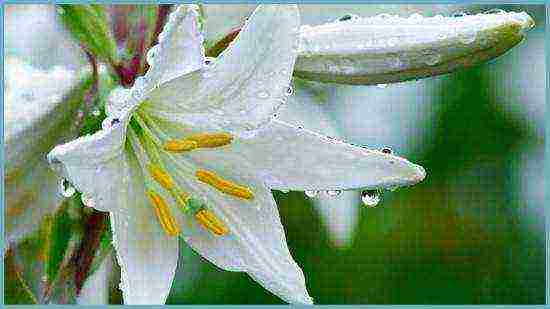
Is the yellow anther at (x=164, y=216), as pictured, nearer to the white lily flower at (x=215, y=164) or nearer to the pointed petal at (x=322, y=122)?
the white lily flower at (x=215, y=164)

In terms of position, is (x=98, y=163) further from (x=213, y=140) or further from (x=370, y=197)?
(x=370, y=197)

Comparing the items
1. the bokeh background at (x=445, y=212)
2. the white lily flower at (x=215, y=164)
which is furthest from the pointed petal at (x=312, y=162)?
the bokeh background at (x=445, y=212)

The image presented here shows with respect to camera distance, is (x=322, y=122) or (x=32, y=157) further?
(x=322, y=122)

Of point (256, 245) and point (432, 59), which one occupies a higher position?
point (432, 59)

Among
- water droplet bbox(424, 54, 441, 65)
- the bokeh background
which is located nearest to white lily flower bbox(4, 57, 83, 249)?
water droplet bbox(424, 54, 441, 65)

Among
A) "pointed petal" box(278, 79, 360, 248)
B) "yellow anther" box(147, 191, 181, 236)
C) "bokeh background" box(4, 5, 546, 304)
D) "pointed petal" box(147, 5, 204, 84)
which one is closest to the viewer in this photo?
"pointed petal" box(147, 5, 204, 84)

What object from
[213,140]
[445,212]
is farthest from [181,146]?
[445,212]

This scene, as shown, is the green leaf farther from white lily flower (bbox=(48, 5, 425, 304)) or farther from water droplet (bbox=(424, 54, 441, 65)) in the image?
water droplet (bbox=(424, 54, 441, 65))
